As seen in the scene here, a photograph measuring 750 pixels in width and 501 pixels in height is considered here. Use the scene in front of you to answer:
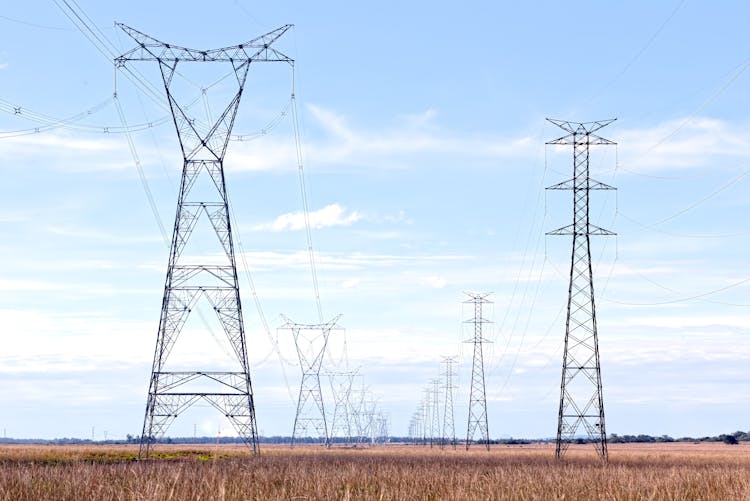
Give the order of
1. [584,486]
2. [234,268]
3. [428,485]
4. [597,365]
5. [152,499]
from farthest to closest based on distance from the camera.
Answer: [597,365] < [234,268] < [584,486] < [428,485] < [152,499]

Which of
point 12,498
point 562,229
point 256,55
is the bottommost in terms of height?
point 12,498

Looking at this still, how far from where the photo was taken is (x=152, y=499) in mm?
12844

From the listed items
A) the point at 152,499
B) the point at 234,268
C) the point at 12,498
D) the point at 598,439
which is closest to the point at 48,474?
the point at 12,498

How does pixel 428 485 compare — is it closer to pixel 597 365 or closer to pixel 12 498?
pixel 12 498

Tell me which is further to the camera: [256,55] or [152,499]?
[256,55]

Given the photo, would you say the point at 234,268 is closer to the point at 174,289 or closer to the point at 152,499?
the point at 174,289

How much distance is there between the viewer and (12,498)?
736 inches

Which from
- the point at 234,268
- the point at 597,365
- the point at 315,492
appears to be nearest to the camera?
the point at 315,492

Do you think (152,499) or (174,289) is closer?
(152,499)

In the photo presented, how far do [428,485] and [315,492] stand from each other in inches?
164

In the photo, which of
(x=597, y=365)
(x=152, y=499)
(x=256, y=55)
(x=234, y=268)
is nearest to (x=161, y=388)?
(x=234, y=268)

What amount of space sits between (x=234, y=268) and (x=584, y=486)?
1176 inches

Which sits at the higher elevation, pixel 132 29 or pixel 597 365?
pixel 132 29

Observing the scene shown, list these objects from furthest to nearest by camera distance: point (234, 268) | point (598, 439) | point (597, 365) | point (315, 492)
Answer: point (598, 439)
point (597, 365)
point (234, 268)
point (315, 492)
